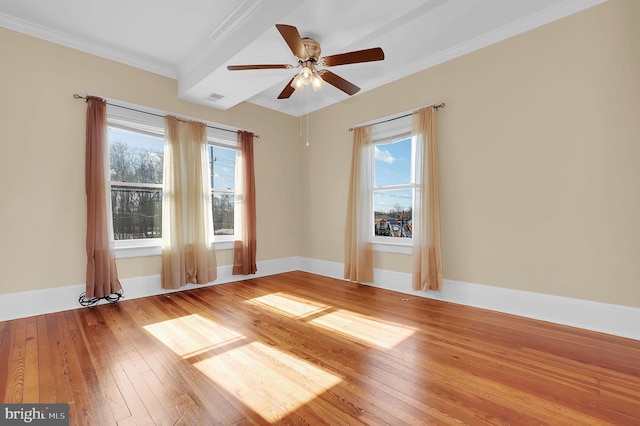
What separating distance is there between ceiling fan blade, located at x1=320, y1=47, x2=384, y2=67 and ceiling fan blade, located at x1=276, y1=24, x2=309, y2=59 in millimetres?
256

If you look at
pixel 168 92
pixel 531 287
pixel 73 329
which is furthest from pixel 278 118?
pixel 531 287

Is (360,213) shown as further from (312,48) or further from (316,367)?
(316,367)

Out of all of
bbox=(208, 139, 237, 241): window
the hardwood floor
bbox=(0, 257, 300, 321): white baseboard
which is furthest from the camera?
bbox=(208, 139, 237, 241): window

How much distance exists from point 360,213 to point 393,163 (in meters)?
0.94

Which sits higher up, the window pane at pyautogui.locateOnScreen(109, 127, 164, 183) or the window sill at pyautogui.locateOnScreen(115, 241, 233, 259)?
the window pane at pyautogui.locateOnScreen(109, 127, 164, 183)

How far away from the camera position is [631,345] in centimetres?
239

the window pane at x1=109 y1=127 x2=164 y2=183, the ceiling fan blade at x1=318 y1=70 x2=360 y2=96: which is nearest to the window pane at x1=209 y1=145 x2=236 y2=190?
the window pane at x1=109 y1=127 x2=164 y2=183

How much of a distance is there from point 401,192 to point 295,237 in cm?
240

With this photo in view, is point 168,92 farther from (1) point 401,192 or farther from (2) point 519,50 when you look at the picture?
(2) point 519,50

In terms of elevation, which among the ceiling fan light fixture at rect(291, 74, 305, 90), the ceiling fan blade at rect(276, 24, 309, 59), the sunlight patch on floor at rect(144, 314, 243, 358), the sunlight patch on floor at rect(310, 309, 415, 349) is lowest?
the sunlight patch on floor at rect(310, 309, 415, 349)

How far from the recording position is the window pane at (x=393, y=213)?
4.23 m

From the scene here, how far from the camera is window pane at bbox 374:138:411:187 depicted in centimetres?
429

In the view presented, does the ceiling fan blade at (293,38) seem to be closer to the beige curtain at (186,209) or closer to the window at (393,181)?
the window at (393,181)

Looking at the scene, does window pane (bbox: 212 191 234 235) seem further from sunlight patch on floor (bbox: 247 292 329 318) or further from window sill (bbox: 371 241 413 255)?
window sill (bbox: 371 241 413 255)
